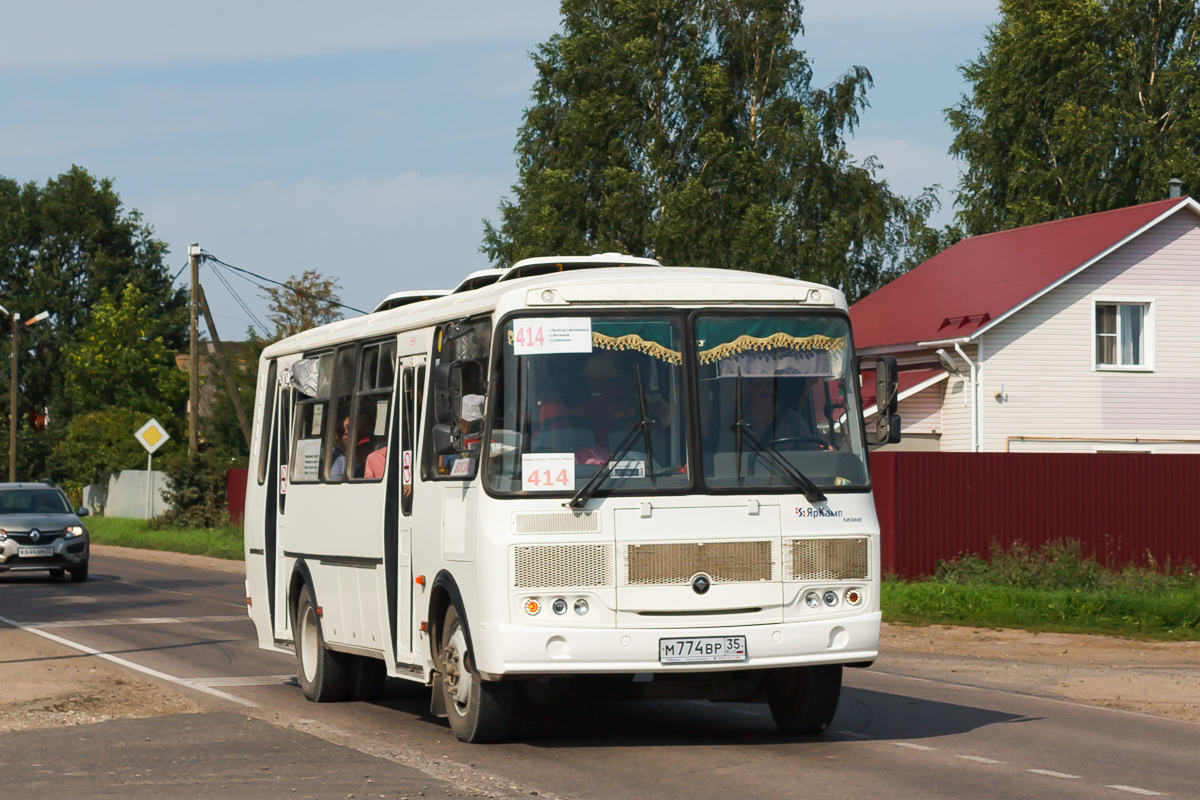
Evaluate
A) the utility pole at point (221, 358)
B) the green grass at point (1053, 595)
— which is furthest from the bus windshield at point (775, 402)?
the utility pole at point (221, 358)

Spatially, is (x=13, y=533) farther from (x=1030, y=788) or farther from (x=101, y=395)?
(x=101, y=395)

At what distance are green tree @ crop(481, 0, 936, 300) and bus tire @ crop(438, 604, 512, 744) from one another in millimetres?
36783

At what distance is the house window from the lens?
34.2 meters

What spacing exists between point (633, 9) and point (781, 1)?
4483mm

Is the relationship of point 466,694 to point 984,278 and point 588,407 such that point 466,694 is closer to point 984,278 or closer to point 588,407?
point 588,407

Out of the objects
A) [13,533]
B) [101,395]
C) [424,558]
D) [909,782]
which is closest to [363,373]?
[424,558]

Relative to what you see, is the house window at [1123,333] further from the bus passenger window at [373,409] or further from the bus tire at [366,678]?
the bus passenger window at [373,409]

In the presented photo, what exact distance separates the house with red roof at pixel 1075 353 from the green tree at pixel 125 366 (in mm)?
42896

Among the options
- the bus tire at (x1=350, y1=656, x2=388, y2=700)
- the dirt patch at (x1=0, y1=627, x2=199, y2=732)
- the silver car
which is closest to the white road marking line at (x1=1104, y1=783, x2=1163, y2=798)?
the bus tire at (x1=350, y1=656, x2=388, y2=700)

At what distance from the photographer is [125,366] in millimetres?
70375

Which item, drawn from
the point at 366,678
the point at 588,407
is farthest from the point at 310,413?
the point at 588,407

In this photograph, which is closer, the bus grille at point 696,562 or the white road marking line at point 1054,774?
the white road marking line at point 1054,774

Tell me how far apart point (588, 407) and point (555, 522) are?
68cm

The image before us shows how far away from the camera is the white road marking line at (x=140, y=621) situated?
2023 centimetres
